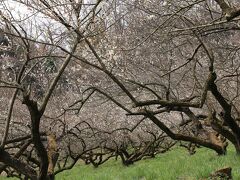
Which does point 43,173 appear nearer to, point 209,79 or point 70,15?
point 70,15

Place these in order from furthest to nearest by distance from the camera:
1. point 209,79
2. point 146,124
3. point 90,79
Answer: point 90,79 < point 146,124 < point 209,79

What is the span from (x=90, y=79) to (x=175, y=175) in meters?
15.1

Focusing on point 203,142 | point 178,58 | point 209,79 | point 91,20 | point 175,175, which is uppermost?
point 178,58

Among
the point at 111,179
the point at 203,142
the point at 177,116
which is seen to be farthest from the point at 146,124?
the point at 203,142

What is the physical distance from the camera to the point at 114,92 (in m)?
18.5

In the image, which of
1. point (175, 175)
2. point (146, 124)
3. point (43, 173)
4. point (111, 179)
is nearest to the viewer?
point (43, 173)

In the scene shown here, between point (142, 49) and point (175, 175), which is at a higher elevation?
point (142, 49)

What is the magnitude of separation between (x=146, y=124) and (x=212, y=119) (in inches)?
486

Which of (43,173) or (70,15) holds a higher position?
(70,15)

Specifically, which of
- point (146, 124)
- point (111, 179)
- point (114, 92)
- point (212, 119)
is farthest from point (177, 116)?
point (212, 119)

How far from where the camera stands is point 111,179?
11.6 meters

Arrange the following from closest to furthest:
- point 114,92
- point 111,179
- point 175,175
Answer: point 175,175 < point 111,179 < point 114,92

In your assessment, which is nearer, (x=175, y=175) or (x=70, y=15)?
(x=70, y=15)

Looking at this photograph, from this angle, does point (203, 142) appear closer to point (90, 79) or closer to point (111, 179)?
point (111, 179)
